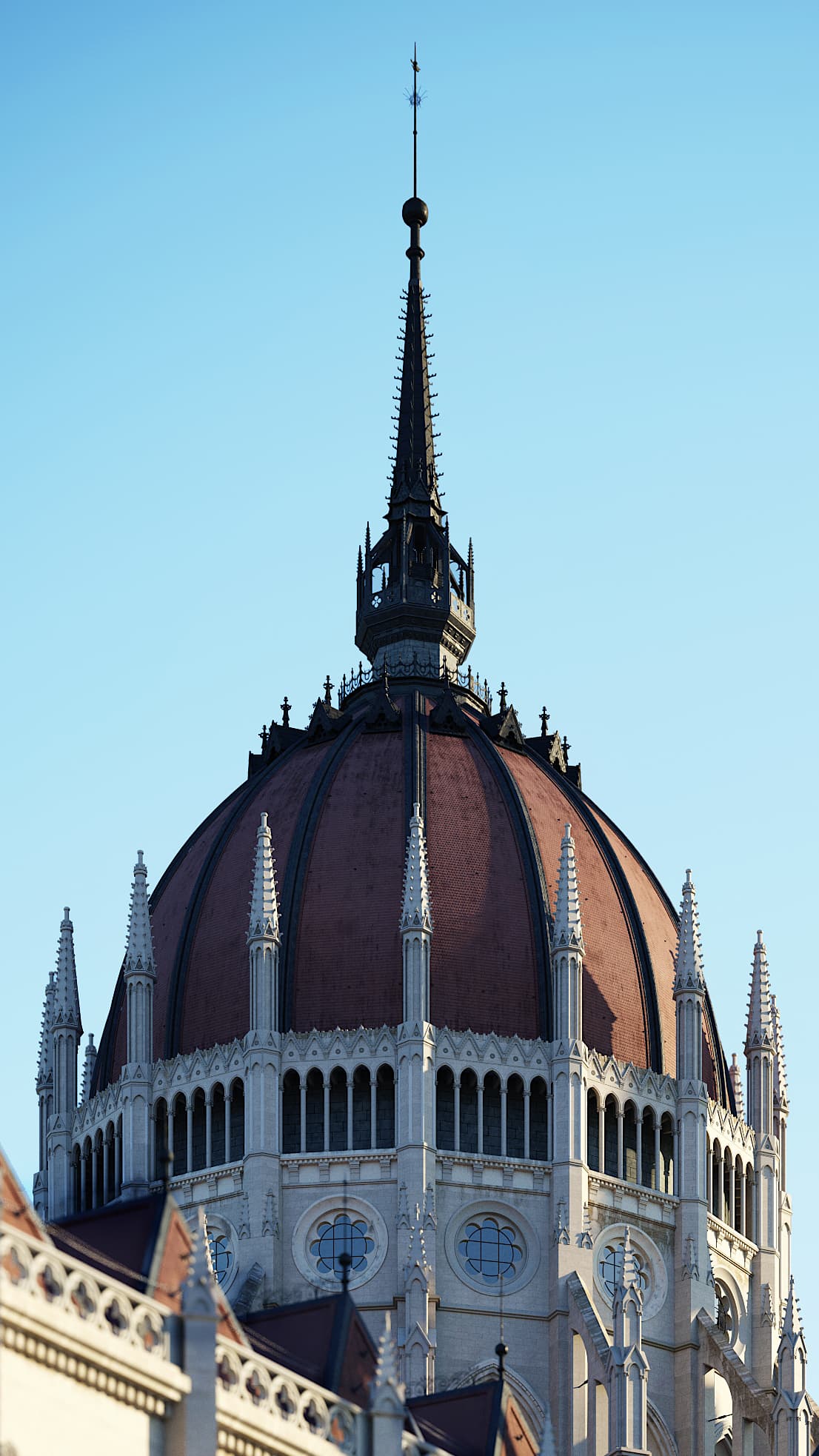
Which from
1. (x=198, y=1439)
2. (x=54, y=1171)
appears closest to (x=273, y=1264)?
(x=54, y=1171)

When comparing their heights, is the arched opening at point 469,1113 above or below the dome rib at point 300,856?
below

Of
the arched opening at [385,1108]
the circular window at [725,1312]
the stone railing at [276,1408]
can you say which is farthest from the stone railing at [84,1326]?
the circular window at [725,1312]

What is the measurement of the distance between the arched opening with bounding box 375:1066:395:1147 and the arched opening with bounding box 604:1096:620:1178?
482cm

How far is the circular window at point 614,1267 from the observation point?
7388 cm

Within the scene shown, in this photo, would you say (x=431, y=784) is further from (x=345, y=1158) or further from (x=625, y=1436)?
(x=625, y=1436)

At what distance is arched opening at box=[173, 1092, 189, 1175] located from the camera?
7544cm

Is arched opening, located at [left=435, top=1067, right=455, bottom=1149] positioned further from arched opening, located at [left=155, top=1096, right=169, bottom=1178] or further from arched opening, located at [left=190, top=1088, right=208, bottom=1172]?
arched opening, located at [left=155, top=1096, right=169, bottom=1178]

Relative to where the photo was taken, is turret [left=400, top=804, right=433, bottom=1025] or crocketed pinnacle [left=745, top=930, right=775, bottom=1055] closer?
turret [left=400, top=804, right=433, bottom=1025]

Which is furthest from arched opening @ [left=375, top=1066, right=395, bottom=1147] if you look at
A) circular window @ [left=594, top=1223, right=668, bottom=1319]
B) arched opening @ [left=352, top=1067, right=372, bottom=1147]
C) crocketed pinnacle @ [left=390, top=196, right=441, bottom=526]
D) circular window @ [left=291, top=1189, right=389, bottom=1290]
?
crocketed pinnacle @ [left=390, top=196, right=441, bottom=526]

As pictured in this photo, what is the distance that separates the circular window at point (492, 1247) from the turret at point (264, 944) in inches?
238

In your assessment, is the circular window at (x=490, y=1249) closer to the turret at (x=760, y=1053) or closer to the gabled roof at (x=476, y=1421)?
the turret at (x=760, y=1053)

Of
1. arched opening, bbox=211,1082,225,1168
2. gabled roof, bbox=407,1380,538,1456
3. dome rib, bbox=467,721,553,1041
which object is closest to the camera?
gabled roof, bbox=407,1380,538,1456

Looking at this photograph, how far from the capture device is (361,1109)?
74125 millimetres

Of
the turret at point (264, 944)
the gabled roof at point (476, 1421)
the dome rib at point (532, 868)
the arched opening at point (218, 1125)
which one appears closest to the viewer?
the gabled roof at point (476, 1421)
